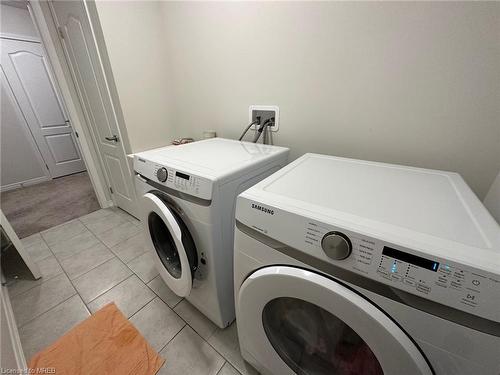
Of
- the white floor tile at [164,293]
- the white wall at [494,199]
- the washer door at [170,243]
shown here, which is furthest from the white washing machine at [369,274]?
the white floor tile at [164,293]

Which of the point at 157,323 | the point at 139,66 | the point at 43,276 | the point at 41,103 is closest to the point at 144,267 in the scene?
the point at 157,323

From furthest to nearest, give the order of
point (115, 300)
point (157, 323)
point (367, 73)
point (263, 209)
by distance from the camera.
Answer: point (115, 300), point (157, 323), point (367, 73), point (263, 209)

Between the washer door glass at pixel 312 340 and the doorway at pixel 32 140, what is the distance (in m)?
2.48

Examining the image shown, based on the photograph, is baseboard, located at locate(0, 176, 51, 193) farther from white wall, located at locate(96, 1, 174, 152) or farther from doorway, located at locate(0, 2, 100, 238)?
white wall, located at locate(96, 1, 174, 152)

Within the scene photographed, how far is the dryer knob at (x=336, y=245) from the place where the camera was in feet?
1.39

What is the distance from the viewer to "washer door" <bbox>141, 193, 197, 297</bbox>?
804 millimetres

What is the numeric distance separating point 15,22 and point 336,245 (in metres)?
4.48

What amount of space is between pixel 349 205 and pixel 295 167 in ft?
1.04

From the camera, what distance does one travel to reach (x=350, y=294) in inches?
17.1

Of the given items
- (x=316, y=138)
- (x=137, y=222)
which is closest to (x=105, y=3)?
(x=316, y=138)

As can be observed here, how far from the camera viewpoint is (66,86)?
1.77m

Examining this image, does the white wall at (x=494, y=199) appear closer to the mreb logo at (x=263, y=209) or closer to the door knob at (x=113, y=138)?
the mreb logo at (x=263, y=209)

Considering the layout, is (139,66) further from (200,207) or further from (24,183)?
(24,183)

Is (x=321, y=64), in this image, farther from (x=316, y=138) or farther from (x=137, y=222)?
(x=137, y=222)
